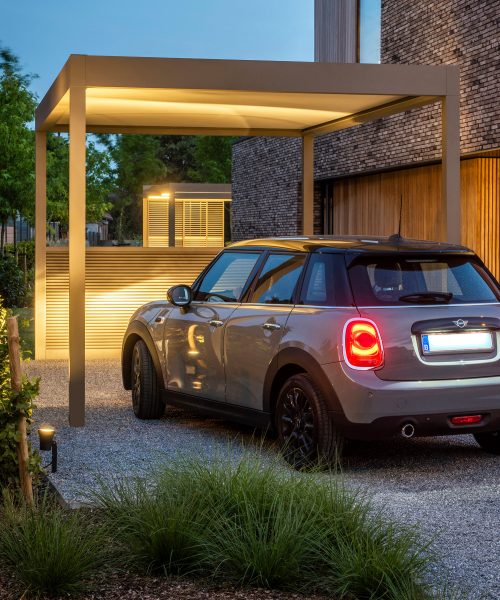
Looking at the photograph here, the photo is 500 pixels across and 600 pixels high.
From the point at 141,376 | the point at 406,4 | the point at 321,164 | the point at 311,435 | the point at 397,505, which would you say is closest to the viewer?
the point at 397,505

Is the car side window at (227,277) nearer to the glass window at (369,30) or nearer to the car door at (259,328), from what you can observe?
the car door at (259,328)

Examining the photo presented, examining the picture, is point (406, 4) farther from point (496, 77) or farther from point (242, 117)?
point (242, 117)

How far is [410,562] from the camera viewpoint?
503 centimetres

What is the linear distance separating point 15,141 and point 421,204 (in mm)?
16182

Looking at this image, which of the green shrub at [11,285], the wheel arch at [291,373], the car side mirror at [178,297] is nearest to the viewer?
the wheel arch at [291,373]

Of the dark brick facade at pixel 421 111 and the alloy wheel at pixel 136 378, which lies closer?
the alloy wheel at pixel 136 378

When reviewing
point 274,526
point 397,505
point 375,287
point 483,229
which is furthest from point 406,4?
point 274,526

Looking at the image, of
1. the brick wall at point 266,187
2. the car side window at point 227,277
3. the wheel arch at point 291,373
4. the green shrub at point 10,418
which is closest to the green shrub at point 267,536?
the green shrub at point 10,418

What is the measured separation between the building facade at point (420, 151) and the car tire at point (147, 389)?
7.43 meters

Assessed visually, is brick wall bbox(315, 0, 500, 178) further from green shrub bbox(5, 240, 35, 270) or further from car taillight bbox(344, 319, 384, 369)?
green shrub bbox(5, 240, 35, 270)

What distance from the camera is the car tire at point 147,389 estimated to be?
10570 millimetres

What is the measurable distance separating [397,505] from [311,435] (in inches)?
43.7

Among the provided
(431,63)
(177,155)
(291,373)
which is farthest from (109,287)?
(177,155)

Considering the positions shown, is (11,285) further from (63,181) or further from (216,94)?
(216,94)
